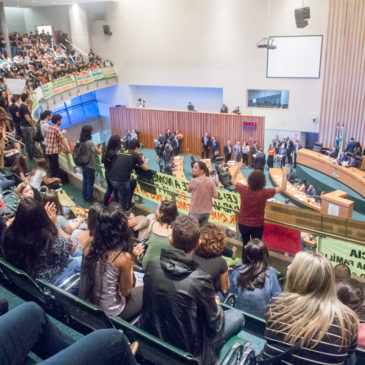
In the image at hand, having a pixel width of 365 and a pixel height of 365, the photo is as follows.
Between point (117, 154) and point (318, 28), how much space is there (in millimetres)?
14135

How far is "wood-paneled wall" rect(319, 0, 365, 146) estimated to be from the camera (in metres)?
15.3

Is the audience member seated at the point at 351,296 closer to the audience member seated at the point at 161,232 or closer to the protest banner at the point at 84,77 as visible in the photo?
the audience member seated at the point at 161,232

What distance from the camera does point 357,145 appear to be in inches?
564

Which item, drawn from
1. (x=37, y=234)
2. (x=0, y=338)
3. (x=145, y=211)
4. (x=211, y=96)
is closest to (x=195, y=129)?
(x=211, y=96)

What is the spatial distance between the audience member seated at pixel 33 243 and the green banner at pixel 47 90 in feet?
43.7

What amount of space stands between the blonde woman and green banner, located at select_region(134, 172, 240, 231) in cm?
282

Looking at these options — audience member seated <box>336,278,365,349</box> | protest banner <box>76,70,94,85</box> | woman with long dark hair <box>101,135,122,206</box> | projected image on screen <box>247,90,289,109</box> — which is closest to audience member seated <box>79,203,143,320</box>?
audience member seated <box>336,278,365,349</box>

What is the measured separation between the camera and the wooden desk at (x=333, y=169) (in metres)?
12.3

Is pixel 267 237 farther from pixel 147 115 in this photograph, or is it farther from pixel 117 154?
pixel 147 115

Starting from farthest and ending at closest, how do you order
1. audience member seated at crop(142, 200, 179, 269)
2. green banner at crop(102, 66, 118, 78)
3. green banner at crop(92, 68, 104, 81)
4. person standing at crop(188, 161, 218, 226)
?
green banner at crop(102, 66, 118, 78), green banner at crop(92, 68, 104, 81), person standing at crop(188, 161, 218, 226), audience member seated at crop(142, 200, 179, 269)

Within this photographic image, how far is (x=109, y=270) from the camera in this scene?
241cm

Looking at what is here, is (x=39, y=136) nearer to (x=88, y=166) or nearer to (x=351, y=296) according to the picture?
(x=88, y=166)

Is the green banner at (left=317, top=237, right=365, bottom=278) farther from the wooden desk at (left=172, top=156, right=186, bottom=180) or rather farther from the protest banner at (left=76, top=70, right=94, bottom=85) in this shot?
the protest banner at (left=76, top=70, right=94, bottom=85)

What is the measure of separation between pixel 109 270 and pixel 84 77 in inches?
709
